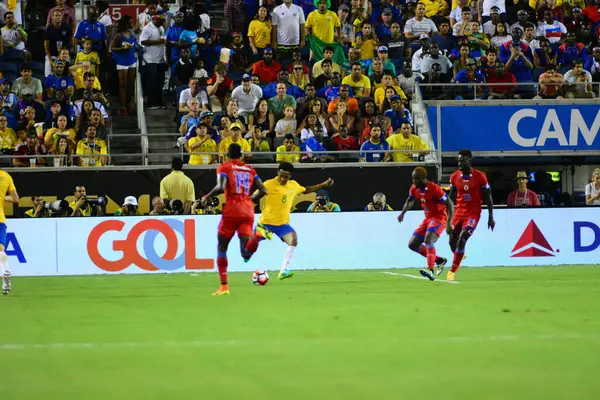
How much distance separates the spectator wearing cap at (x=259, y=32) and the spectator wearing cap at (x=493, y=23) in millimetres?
6100

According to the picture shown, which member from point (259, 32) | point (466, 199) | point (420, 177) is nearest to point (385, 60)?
point (259, 32)

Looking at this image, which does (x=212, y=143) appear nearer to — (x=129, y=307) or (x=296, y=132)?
(x=296, y=132)

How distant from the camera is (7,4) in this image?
94.2 ft

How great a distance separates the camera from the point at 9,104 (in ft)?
82.9

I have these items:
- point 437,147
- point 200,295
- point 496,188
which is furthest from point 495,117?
point 200,295

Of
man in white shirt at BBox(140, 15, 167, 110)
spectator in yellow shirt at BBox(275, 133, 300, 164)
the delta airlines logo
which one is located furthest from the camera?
man in white shirt at BBox(140, 15, 167, 110)

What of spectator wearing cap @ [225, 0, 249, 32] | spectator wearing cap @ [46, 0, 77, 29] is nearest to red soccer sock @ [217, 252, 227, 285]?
spectator wearing cap @ [46, 0, 77, 29]

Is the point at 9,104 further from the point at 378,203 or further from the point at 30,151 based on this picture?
the point at 378,203

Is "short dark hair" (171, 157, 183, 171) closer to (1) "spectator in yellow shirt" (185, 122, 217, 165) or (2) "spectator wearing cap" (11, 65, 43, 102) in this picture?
(1) "spectator in yellow shirt" (185, 122, 217, 165)

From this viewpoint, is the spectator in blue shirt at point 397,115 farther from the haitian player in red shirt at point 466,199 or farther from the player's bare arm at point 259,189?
the player's bare arm at point 259,189

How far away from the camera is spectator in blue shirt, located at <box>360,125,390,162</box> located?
83.0ft

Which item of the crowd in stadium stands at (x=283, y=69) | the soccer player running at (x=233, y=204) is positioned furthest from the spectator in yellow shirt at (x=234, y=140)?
the soccer player running at (x=233, y=204)

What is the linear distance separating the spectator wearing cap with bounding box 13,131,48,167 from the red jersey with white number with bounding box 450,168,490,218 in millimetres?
10229

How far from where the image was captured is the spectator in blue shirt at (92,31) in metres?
27.3
